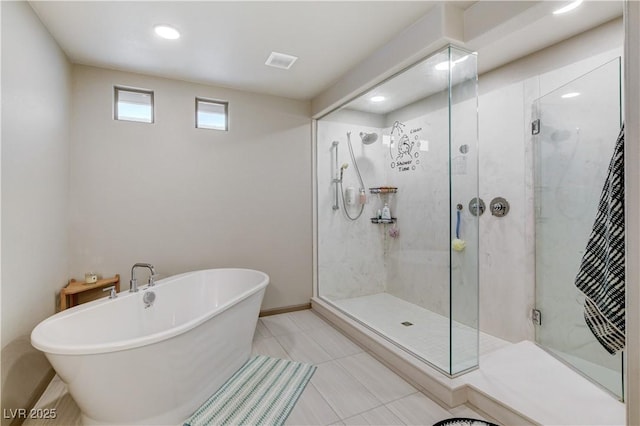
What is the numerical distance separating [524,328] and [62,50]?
14.5 feet

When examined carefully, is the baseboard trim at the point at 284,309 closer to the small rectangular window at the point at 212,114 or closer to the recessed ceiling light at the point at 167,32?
the small rectangular window at the point at 212,114

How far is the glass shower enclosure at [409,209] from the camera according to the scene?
2137 mm

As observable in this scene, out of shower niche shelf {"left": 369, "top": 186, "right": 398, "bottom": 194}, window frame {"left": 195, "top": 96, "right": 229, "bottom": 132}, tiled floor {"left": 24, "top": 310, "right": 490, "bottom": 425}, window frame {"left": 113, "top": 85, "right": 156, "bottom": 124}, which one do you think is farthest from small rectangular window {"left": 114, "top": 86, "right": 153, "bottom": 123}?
shower niche shelf {"left": 369, "top": 186, "right": 398, "bottom": 194}

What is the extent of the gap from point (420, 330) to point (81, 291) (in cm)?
296

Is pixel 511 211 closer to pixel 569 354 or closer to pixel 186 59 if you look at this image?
pixel 569 354

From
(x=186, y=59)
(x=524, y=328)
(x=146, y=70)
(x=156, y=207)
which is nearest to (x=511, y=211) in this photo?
(x=524, y=328)

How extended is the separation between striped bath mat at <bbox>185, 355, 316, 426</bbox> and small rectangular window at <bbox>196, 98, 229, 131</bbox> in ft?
7.72

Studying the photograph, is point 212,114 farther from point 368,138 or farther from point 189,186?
point 368,138

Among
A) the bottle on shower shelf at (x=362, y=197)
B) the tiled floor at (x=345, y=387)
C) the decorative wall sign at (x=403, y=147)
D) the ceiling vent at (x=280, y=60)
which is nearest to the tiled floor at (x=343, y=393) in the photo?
the tiled floor at (x=345, y=387)

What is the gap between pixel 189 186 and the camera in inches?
123

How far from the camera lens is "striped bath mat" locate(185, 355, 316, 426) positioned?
1838 millimetres

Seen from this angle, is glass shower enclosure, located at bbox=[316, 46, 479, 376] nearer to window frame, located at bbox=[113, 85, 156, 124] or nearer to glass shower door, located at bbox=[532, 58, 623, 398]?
glass shower door, located at bbox=[532, 58, 623, 398]

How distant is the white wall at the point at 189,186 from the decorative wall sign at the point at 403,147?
1.02m

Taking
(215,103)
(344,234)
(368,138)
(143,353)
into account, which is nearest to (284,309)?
(344,234)
